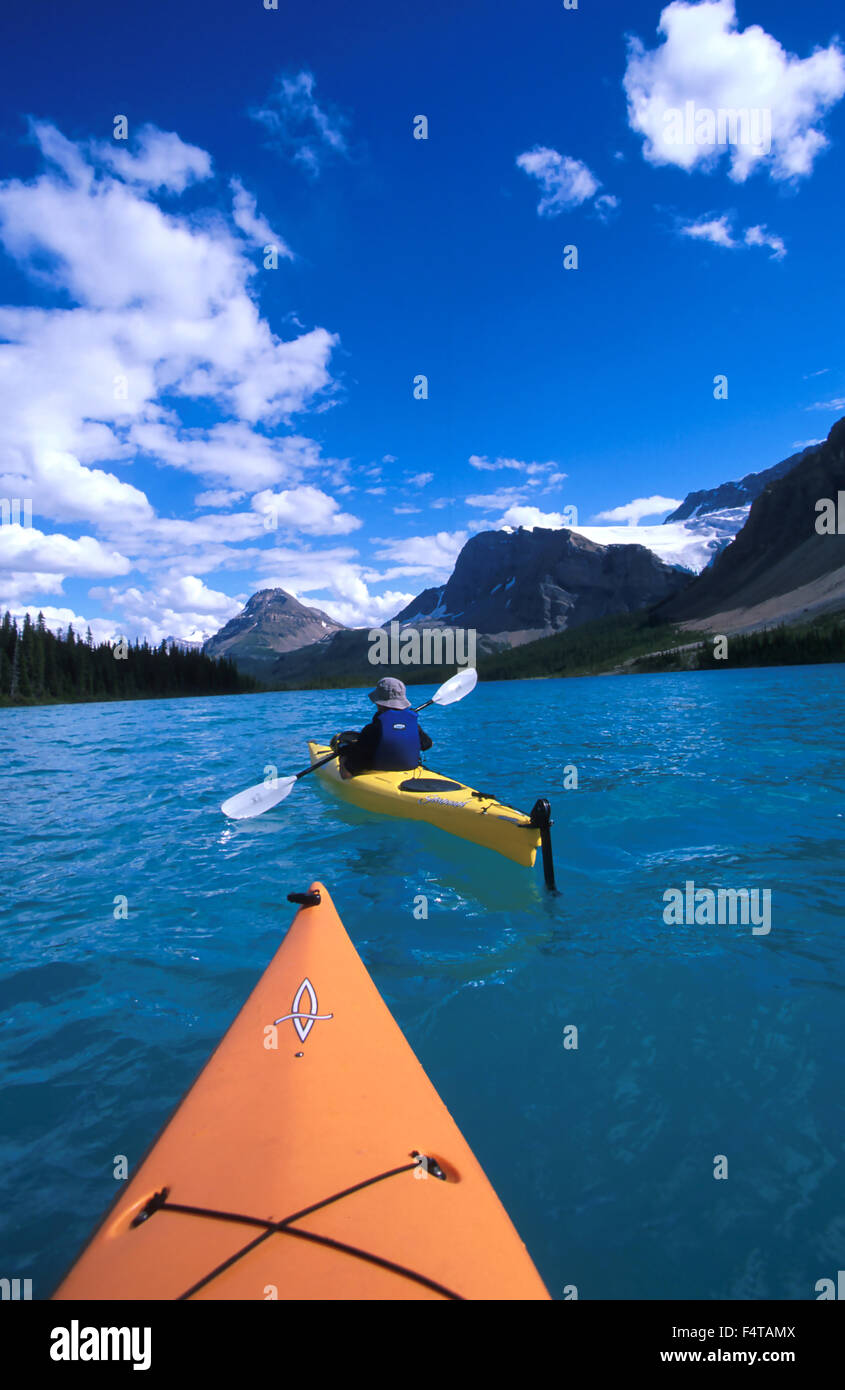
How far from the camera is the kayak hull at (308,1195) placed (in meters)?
2.05

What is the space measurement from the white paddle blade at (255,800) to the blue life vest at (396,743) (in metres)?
1.67

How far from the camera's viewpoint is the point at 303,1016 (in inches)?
144

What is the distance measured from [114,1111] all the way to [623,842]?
7.04 m

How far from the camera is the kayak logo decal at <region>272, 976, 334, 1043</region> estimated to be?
3.57m

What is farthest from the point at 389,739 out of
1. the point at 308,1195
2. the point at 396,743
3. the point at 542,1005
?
the point at 308,1195

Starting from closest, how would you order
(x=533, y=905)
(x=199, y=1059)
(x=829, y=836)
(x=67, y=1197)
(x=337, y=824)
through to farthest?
(x=67, y=1197)
(x=199, y=1059)
(x=533, y=905)
(x=829, y=836)
(x=337, y=824)

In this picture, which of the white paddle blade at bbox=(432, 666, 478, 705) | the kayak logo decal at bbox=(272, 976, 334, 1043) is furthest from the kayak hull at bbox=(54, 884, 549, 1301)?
the white paddle blade at bbox=(432, 666, 478, 705)

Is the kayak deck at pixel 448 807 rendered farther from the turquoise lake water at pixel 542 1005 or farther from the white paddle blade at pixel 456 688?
the white paddle blade at pixel 456 688

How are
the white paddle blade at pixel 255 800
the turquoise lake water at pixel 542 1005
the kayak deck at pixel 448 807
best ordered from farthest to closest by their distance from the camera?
the white paddle blade at pixel 255 800 < the kayak deck at pixel 448 807 < the turquoise lake water at pixel 542 1005

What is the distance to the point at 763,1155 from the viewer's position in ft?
10.9

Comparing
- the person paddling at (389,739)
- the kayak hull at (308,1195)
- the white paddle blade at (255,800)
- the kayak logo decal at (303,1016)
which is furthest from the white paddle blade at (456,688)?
Result: the kayak hull at (308,1195)

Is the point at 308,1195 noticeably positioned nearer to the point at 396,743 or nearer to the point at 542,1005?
the point at 542,1005
